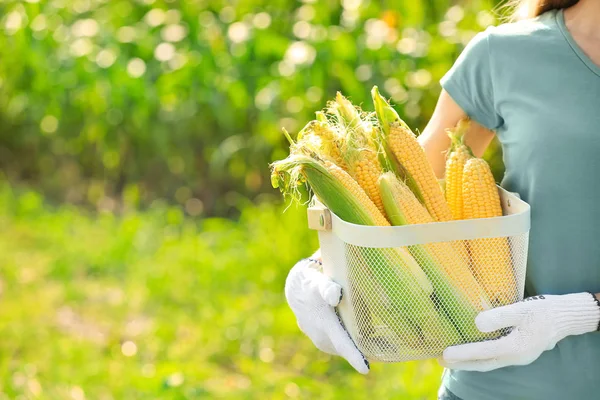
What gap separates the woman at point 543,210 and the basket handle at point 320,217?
86 millimetres

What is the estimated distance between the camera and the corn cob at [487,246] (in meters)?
1.31

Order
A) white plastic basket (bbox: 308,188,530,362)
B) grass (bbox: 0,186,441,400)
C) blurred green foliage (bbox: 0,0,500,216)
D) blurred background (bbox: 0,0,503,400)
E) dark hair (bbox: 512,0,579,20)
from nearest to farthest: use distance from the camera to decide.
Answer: white plastic basket (bbox: 308,188,530,362), dark hair (bbox: 512,0,579,20), grass (bbox: 0,186,441,400), blurred background (bbox: 0,0,503,400), blurred green foliage (bbox: 0,0,500,216)

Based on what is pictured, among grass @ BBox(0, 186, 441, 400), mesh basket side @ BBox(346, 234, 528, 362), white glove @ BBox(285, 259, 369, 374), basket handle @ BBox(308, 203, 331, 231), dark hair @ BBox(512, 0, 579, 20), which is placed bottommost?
grass @ BBox(0, 186, 441, 400)

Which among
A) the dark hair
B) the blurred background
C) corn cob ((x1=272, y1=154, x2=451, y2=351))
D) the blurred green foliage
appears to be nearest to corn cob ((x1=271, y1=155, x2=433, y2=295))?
corn cob ((x1=272, y1=154, x2=451, y2=351))

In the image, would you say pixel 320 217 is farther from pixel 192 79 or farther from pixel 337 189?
pixel 192 79

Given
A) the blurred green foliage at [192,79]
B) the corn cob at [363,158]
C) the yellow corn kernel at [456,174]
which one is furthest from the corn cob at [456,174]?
the blurred green foliage at [192,79]

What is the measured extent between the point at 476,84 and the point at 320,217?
1.17ft

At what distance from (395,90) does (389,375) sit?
54.4 inches

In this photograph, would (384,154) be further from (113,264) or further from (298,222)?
(113,264)

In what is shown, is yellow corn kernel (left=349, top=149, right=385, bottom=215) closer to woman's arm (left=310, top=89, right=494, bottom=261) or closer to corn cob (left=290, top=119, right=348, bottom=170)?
corn cob (left=290, top=119, right=348, bottom=170)

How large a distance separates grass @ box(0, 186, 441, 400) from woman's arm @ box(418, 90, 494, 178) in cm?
126

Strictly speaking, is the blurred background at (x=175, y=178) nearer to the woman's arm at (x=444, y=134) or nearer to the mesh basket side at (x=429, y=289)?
the woman's arm at (x=444, y=134)

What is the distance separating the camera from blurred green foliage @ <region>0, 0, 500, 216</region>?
400cm

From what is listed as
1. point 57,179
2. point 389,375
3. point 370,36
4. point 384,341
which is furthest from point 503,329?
point 57,179
